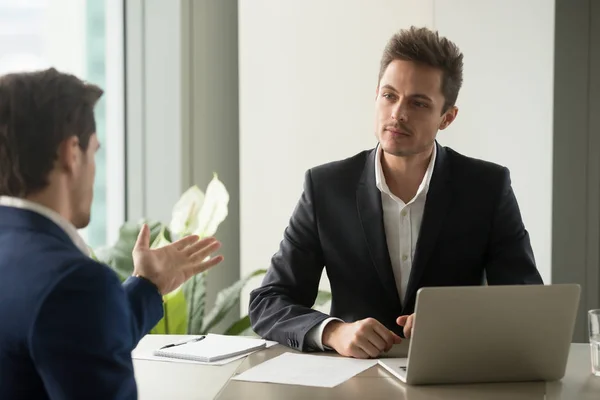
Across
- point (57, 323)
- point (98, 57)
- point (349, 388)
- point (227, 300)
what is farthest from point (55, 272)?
point (98, 57)

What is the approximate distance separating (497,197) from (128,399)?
147 cm

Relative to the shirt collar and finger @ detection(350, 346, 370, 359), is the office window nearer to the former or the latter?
the shirt collar

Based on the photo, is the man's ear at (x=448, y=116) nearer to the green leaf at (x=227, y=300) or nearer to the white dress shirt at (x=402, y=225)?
the white dress shirt at (x=402, y=225)

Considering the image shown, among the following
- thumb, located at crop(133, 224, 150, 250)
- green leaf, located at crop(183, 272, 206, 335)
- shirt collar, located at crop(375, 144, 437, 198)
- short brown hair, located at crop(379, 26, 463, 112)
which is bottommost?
green leaf, located at crop(183, 272, 206, 335)

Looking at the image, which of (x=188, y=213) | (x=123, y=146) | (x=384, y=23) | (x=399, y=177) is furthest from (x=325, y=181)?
(x=123, y=146)

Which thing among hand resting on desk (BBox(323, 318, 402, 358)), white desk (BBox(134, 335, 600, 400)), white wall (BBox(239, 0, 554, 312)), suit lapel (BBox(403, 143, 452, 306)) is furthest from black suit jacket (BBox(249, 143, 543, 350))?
white wall (BBox(239, 0, 554, 312))

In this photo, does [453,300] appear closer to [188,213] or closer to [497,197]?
[497,197]

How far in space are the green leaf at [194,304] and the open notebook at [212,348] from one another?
4.21ft

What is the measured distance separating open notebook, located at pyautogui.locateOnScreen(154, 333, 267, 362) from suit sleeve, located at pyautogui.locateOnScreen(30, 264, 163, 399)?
656 millimetres

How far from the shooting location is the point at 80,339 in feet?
3.81

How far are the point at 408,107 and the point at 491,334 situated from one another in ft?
3.01

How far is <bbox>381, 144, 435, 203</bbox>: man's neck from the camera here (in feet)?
8.00

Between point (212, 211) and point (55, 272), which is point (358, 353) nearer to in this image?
point (55, 272)

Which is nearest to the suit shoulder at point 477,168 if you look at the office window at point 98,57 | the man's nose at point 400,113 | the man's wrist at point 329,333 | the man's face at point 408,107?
the man's face at point 408,107
